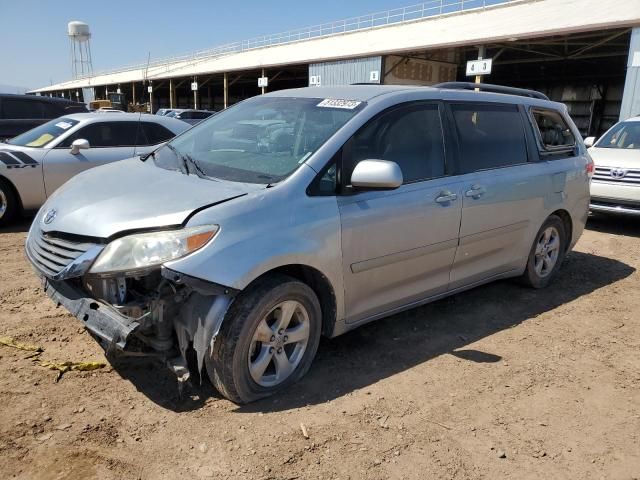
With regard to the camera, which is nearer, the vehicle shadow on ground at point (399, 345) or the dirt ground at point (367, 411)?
the dirt ground at point (367, 411)

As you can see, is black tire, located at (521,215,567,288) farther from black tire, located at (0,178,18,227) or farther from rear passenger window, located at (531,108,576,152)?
black tire, located at (0,178,18,227)

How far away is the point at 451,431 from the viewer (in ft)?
9.46

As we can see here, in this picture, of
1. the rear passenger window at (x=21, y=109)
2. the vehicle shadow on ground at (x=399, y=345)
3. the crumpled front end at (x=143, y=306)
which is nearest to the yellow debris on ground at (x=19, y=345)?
the vehicle shadow on ground at (x=399, y=345)

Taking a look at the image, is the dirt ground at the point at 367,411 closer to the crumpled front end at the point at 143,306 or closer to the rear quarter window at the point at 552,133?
the crumpled front end at the point at 143,306

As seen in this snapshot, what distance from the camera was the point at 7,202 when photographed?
6797 mm

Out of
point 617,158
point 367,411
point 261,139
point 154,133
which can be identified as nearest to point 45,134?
point 154,133

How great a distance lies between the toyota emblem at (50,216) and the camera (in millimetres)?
3119

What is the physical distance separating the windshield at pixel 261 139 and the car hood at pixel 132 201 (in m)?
0.18

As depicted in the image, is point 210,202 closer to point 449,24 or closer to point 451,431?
point 451,431

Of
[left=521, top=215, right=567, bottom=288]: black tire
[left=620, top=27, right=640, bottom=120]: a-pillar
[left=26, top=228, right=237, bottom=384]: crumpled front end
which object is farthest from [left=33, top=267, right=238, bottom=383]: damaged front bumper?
[left=620, top=27, right=640, bottom=120]: a-pillar

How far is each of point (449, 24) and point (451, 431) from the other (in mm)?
23095

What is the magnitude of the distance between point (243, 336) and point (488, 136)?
272cm

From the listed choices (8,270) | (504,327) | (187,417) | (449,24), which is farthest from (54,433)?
(449,24)

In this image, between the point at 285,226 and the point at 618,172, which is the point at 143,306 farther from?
the point at 618,172
